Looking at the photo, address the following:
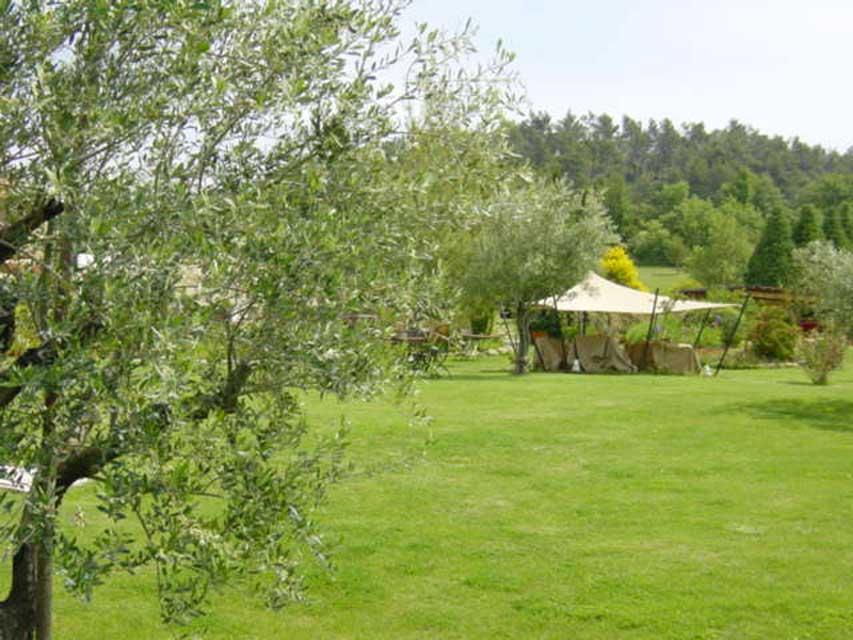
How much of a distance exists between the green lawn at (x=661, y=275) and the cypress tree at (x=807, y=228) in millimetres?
11670

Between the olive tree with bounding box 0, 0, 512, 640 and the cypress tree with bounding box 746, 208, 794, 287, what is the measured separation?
61977mm

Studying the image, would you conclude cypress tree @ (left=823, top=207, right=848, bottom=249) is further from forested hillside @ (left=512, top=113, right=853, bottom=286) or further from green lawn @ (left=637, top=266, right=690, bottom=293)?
green lawn @ (left=637, top=266, right=690, bottom=293)

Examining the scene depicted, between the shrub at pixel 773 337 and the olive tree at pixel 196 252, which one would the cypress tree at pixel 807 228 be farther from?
the olive tree at pixel 196 252

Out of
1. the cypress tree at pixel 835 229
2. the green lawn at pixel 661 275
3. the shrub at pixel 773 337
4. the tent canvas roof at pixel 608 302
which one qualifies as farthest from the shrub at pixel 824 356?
the green lawn at pixel 661 275

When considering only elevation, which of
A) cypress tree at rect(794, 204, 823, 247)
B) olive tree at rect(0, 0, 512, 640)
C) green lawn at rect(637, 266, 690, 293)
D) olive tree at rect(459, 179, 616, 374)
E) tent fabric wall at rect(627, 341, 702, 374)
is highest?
cypress tree at rect(794, 204, 823, 247)

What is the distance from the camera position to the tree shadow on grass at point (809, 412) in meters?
17.7

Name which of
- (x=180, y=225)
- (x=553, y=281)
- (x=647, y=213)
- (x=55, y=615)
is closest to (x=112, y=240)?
(x=180, y=225)

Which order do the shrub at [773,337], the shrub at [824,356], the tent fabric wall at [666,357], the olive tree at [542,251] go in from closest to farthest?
the shrub at [824,356] → the olive tree at [542,251] → the tent fabric wall at [666,357] → the shrub at [773,337]

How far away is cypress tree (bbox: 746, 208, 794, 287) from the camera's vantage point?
206ft

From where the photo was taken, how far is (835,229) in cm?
7119

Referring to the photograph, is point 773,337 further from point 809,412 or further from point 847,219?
point 847,219

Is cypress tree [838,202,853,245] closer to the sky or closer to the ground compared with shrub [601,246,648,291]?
closer to the sky

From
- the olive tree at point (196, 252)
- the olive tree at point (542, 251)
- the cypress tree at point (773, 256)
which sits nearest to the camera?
the olive tree at point (196, 252)

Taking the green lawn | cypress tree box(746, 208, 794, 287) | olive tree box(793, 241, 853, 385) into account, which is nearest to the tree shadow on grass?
olive tree box(793, 241, 853, 385)
